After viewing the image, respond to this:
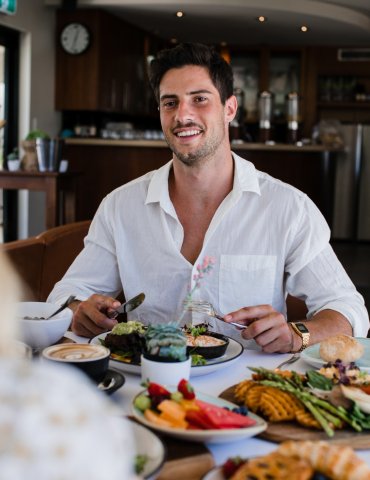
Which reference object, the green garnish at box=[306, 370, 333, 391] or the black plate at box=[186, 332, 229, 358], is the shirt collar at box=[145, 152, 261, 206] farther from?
the green garnish at box=[306, 370, 333, 391]

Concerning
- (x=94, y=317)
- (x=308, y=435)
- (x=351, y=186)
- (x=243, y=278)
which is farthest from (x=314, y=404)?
(x=351, y=186)

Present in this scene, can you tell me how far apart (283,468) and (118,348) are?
78 centimetres

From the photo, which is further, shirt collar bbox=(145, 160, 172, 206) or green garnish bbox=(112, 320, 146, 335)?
shirt collar bbox=(145, 160, 172, 206)

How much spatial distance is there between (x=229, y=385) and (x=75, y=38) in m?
7.07

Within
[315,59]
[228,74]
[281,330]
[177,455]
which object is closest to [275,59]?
[315,59]

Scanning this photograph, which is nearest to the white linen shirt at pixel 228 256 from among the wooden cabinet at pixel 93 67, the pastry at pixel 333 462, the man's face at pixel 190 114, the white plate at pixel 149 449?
the man's face at pixel 190 114

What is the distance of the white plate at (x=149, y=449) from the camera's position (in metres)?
0.81

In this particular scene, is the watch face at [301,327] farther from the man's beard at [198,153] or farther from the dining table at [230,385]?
the man's beard at [198,153]

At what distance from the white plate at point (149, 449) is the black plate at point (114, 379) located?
0.28 m

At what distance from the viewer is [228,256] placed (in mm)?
2061

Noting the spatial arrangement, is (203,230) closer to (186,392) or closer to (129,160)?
(186,392)

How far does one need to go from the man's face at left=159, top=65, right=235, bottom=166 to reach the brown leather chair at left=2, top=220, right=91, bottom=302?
105 cm

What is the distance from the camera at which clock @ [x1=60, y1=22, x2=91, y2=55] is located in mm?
7852

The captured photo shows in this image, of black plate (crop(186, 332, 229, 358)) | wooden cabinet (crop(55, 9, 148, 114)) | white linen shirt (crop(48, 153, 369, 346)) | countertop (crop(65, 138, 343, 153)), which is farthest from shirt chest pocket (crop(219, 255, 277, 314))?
wooden cabinet (crop(55, 9, 148, 114))
